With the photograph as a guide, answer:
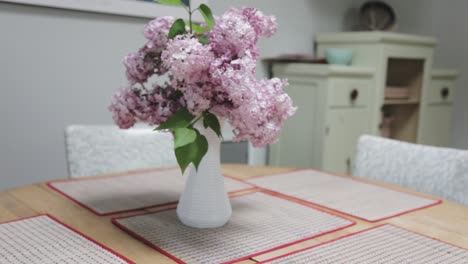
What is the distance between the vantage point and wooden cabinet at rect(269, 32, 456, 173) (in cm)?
238

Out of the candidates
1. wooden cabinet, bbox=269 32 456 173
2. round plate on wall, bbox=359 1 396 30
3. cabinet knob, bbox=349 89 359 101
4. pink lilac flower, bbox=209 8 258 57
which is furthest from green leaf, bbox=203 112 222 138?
round plate on wall, bbox=359 1 396 30

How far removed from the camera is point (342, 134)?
8.06 feet

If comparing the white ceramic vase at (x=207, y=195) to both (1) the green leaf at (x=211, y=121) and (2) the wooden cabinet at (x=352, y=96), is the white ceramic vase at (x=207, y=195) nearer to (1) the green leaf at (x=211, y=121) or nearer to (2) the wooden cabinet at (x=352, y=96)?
(1) the green leaf at (x=211, y=121)

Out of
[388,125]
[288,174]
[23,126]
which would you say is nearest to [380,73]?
[388,125]

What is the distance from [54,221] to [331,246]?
559 mm

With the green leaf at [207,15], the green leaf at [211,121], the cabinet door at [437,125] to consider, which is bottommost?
the cabinet door at [437,125]

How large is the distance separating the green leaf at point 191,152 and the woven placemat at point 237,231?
162 millimetres

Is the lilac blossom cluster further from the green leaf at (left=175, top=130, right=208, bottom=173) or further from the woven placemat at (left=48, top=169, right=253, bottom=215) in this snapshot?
the woven placemat at (left=48, top=169, right=253, bottom=215)

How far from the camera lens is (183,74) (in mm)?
771

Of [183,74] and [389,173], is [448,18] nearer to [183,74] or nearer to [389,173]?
[389,173]

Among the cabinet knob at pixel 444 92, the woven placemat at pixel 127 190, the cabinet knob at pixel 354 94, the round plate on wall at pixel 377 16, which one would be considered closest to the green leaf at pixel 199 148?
the woven placemat at pixel 127 190

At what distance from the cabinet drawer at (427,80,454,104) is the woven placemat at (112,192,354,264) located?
7.14 ft

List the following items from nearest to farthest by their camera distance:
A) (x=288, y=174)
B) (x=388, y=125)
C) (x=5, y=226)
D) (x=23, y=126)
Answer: (x=5, y=226) < (x=288, y=174) < (x=23, y=126) < (x=388, y=125)

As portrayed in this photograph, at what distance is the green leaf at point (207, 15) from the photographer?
835mm
